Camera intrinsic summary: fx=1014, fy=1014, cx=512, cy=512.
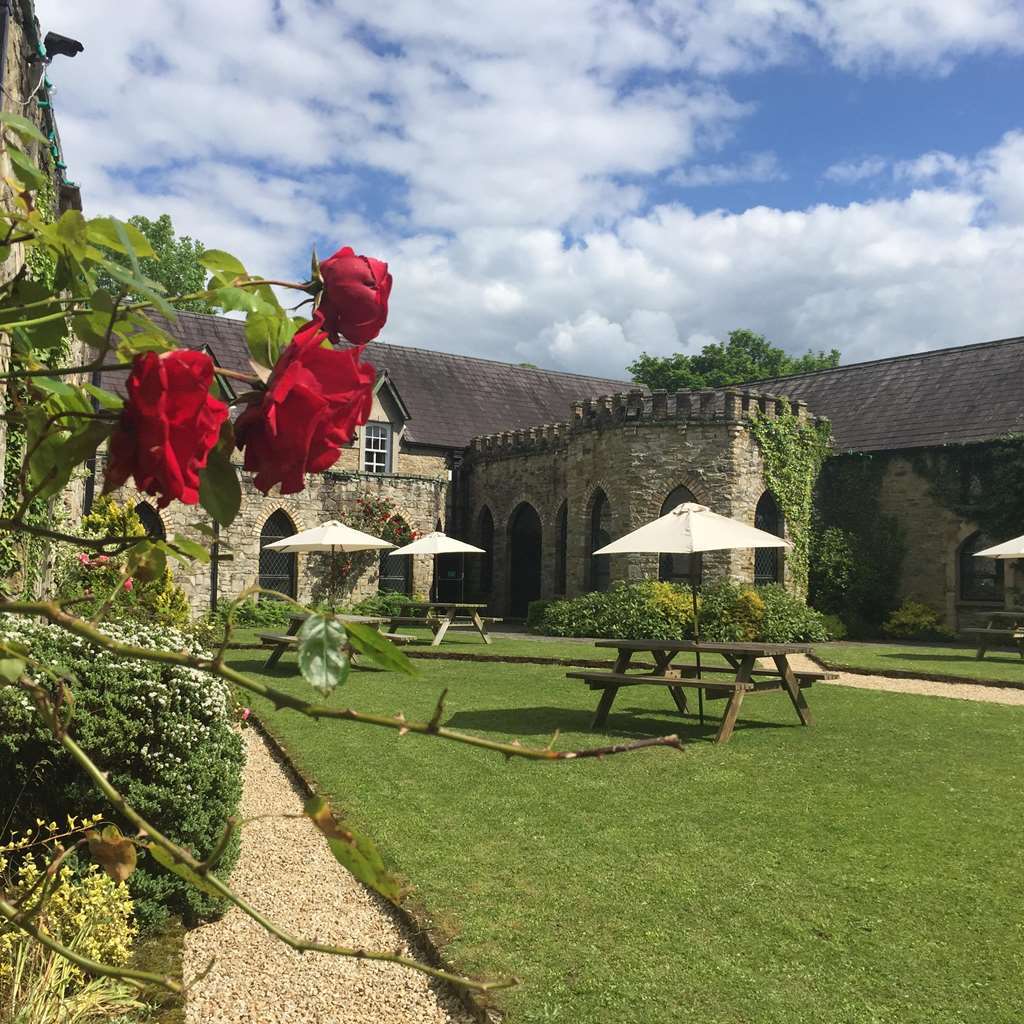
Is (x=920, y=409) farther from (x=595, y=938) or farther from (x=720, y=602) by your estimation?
(x=595, y=938)

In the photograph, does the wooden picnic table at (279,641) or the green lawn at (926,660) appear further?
the green lawn at (926,660)

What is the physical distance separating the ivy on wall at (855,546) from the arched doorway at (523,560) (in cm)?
709

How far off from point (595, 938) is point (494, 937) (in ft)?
1.47

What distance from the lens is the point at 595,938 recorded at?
451 centimetres

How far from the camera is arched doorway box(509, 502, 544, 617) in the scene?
88.2 feet

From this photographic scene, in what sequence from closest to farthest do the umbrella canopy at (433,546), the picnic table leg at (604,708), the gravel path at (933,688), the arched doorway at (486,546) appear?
1. the picnic table leg at (604,708)
2. the gravel path at (933,688)
3. the umbrella canopy at (433,546)
4. the arched doorway at (486,546)

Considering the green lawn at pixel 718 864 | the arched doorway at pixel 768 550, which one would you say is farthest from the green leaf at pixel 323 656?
the arched doorway at pixel 768 550

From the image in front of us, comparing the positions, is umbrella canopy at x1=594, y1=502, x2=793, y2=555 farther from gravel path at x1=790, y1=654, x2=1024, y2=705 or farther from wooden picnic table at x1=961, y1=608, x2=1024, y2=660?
wooden picnic table at x1=961, y1=608, x2=1024, y2=660

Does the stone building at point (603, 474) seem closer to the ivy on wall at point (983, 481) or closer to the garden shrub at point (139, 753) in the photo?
the ivy on wall at point (983, 481)

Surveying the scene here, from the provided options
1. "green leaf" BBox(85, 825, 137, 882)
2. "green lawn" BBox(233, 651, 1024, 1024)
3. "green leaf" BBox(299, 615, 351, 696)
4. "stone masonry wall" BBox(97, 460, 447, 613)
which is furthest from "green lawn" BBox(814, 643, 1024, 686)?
"green leaf" BBox(299, 615, 351, 696)

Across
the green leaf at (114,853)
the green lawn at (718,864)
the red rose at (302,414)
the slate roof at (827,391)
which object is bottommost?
the green lawn at (718,864)

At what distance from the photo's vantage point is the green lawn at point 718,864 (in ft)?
13.3

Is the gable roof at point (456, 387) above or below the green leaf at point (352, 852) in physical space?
above

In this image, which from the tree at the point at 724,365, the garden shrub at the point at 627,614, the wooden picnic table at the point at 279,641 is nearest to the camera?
the wooden picnic table at the point at 279,641
